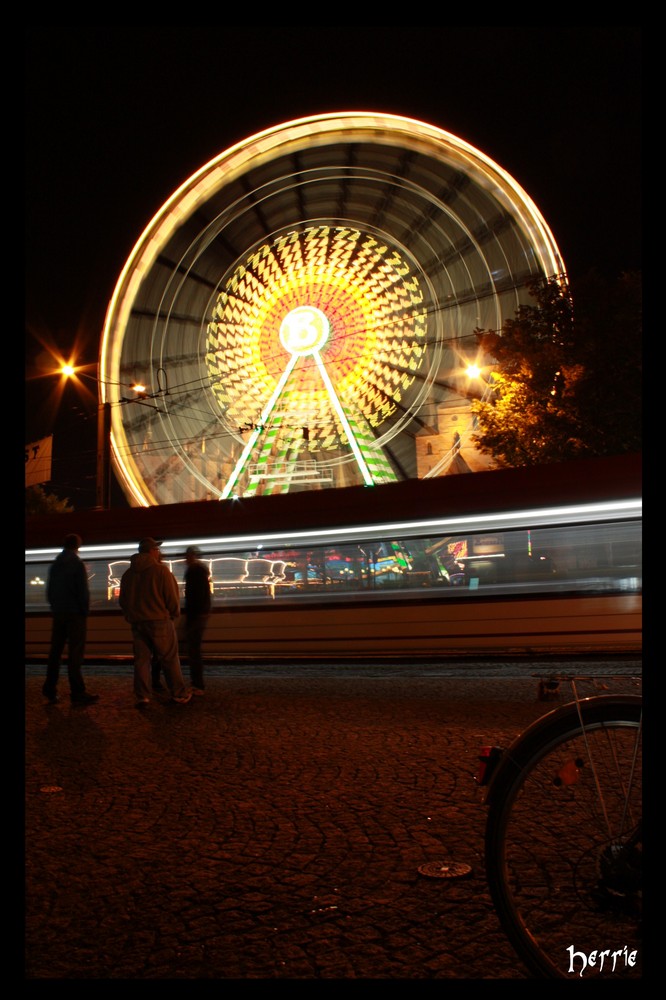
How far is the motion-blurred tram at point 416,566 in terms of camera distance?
27.7 ft

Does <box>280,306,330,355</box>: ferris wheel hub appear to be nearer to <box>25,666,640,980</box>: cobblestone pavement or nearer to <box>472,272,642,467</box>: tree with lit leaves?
<box>472,272,642,467</box>: tree with lit leaves

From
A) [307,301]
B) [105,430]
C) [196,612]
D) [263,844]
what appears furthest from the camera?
[307,301]

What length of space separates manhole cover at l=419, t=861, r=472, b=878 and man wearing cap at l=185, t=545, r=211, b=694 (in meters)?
4.71

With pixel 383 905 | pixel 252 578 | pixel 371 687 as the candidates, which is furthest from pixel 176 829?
pixel 252 578

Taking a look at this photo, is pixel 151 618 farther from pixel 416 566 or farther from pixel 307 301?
pixel 307 301

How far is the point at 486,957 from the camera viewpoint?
7.47 feet

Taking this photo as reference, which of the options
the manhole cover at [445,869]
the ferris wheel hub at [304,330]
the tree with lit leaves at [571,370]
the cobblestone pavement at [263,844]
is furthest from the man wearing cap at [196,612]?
the tree with lit leaves at [571,370]

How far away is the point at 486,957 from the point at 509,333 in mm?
17061

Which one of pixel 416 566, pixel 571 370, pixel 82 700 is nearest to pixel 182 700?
pixel 82 700

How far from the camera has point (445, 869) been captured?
9.72 feet

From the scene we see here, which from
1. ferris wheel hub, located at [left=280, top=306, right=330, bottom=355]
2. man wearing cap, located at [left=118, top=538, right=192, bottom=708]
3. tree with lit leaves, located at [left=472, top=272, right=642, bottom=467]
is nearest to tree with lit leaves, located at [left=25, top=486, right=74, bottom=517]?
ferris wheel hub, located at [left=280, top=306, right=330, bottom=355]

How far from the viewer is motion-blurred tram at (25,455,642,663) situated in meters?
8.45

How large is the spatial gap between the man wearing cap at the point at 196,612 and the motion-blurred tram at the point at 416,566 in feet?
5.11

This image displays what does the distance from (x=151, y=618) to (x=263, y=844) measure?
3.70 metres
